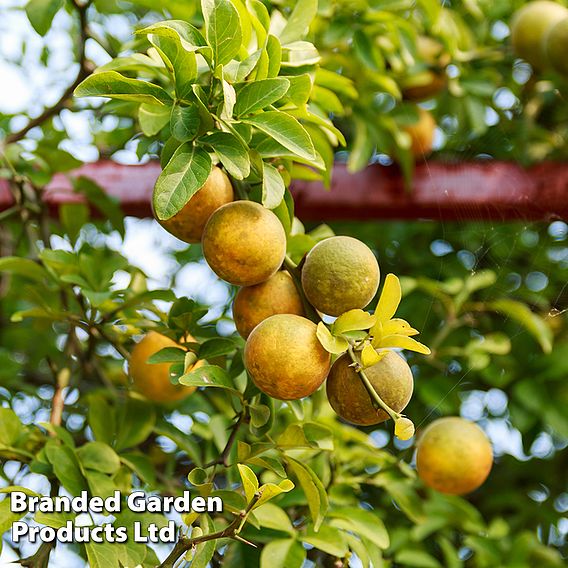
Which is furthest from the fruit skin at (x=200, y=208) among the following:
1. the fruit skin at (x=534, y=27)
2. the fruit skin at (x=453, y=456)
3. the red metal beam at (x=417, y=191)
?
the fruit skin at (x=534, y=27)

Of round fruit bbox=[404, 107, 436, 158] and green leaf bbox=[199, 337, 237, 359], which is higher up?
round fruit bbox=[404, 107, 436, 158]

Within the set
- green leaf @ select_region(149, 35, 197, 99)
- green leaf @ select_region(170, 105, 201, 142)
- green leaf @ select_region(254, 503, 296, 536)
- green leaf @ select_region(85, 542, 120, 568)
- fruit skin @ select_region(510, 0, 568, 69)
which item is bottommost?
green leaf @ select_region(254, 503, 296, 536)

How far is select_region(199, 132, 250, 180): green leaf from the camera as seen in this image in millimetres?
693

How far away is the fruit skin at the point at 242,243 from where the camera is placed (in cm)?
70

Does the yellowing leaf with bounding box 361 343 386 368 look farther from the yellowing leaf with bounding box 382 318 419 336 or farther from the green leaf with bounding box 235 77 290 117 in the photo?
the green leaf with bounding box 235 77 290 117

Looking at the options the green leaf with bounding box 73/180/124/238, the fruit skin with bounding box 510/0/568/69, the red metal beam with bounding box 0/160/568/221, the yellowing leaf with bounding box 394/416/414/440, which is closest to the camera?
the yellowing leaf with bounding box 394/416/414/440

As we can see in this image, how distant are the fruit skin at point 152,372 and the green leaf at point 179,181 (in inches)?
14.6

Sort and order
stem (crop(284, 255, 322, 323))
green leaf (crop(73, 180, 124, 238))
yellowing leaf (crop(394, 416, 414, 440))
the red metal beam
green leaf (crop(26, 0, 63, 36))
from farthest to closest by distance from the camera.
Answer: the red metal beam
green leaf (crop(73, 180, 124, 238))
green leaf (crop(26, 0, 63, 36))
stem (crop(284, 255, 322, 323))
yellowing leaf (crop(394, 416, 414, 440))

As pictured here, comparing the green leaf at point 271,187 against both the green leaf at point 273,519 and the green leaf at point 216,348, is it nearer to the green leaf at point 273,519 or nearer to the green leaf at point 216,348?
the green leaf at point 216,348

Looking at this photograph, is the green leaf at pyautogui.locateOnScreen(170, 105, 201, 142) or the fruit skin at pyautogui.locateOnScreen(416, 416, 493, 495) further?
the fruit skin at pyautogui.locateOnScreen(416, 416, 493, 495)

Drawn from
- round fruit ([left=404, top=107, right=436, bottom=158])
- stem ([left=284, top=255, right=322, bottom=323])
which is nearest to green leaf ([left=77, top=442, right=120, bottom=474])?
stem ([left=284, top=255, right=322, bottom=323])

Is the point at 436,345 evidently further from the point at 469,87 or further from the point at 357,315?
the point at 357,315

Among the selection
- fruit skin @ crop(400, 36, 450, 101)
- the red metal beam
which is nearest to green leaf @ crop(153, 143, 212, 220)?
the red metal beam

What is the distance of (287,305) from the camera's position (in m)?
0.74
